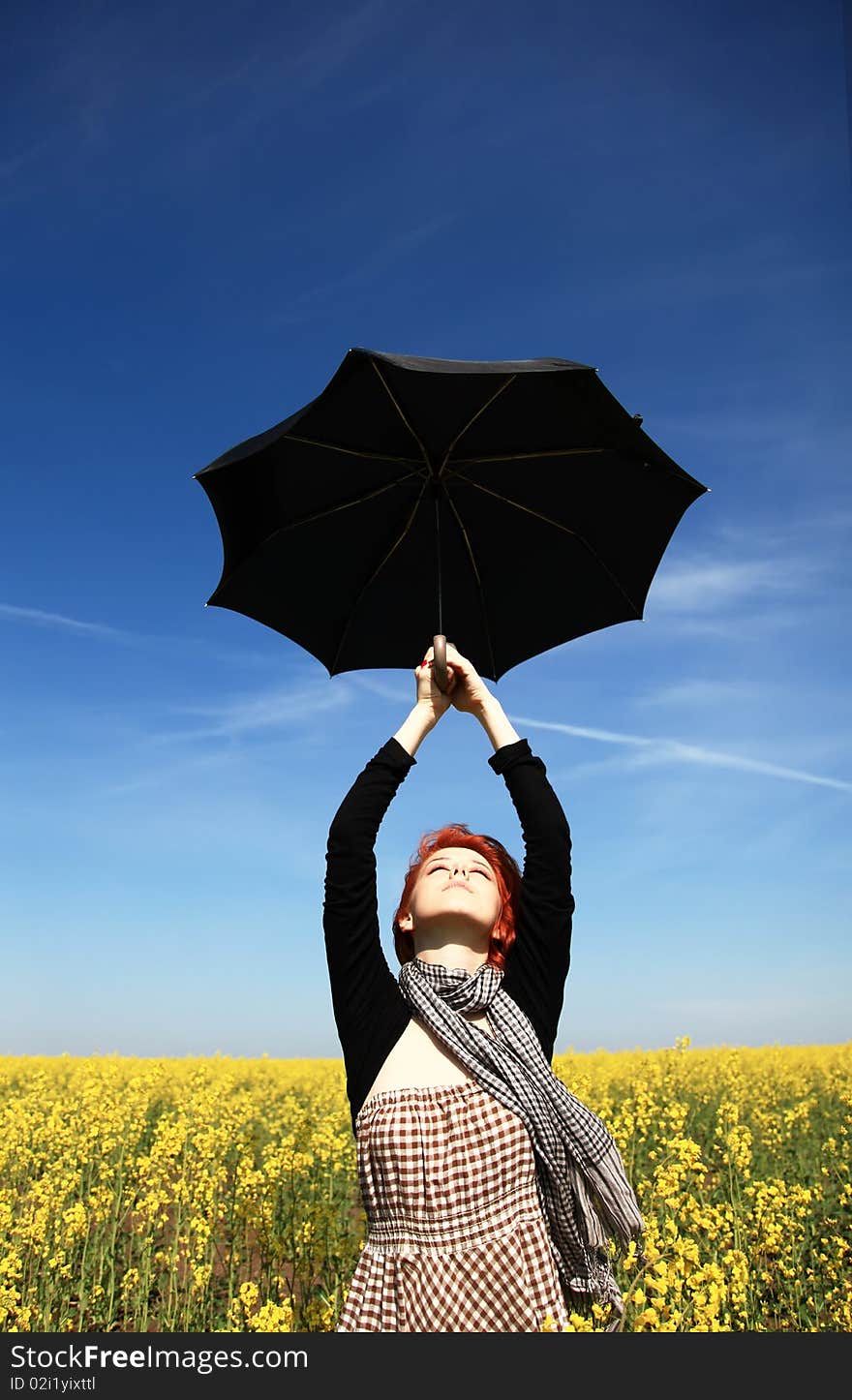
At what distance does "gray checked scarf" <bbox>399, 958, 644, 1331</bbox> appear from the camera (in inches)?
95.1

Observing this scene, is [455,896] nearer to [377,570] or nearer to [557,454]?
[377,570]

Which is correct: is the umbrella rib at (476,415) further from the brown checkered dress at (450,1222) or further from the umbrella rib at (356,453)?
the brown checkered dress at (450,1222)

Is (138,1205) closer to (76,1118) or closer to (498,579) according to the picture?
(76,1118)

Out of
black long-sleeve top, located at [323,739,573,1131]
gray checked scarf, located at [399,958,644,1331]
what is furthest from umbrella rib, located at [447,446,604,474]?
gray checked scarf, located at [399,958,644,1331]

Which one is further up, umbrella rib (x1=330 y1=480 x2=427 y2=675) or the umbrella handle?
umbrella rib (x1=330 y1=480 x2=427 y2=675)

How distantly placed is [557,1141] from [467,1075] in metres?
0.28

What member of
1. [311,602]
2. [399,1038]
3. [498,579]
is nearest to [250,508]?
[311,602]

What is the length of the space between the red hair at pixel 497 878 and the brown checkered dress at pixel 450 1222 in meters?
0.50

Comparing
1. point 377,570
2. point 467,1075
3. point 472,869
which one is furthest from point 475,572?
point 467,1075

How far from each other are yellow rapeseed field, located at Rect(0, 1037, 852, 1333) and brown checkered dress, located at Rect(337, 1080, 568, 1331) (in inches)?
7.6

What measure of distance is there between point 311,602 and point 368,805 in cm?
97

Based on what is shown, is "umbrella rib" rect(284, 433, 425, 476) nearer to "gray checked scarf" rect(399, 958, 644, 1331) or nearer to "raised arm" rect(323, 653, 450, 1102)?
"raised arm" rect(323, 653, 450, 1102)

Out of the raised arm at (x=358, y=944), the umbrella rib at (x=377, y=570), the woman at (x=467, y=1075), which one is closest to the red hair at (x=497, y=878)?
the woman at (x=467, y=1075)

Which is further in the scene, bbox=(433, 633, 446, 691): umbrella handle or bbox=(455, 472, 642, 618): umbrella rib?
bbox=(455, 472, 642, 618): umbrella rib
